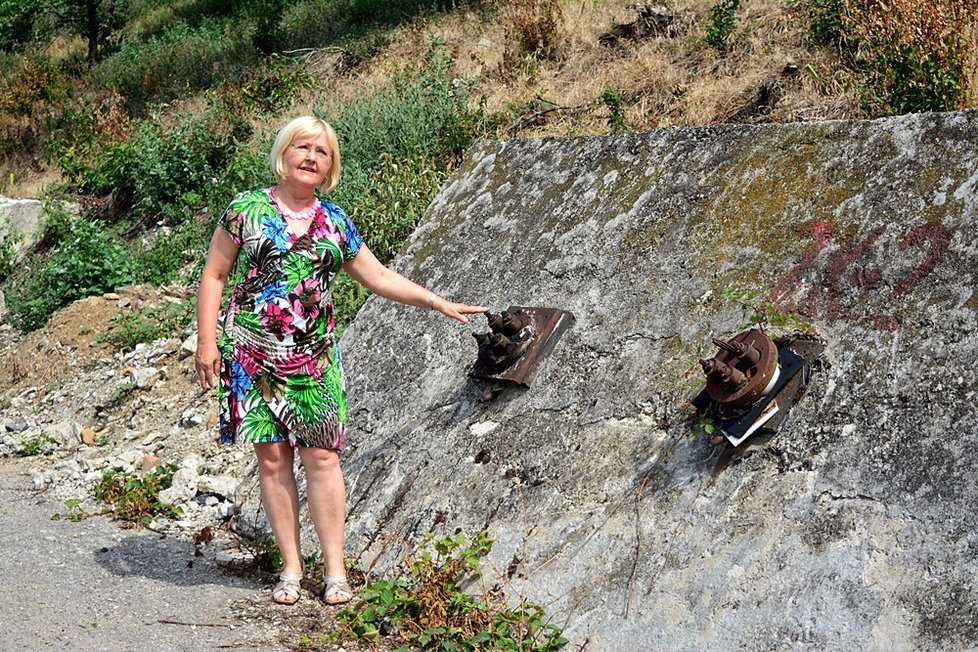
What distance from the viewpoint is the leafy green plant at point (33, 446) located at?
23.2 ft

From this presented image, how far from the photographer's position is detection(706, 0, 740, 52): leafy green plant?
8656 millimetres

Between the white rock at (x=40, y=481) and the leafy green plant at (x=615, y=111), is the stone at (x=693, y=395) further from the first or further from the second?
the leafy green plant at (x=615, y=111)

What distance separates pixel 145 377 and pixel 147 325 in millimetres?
1003

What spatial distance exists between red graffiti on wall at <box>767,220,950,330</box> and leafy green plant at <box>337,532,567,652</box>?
140 cm

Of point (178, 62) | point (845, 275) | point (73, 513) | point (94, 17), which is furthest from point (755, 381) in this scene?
point (94, 17)

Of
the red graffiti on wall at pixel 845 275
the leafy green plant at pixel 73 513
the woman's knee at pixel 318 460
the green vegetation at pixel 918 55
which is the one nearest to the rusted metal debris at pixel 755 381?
the red graffiti on wall at pixel 845 275

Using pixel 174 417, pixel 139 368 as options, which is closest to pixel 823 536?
pixel 174 417

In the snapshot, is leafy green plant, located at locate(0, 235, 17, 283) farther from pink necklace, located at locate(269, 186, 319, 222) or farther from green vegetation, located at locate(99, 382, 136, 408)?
pink necklace, located at locate(269, 186, 319, 222)

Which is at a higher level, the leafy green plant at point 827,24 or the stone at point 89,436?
the leafy green plant at point 827,24

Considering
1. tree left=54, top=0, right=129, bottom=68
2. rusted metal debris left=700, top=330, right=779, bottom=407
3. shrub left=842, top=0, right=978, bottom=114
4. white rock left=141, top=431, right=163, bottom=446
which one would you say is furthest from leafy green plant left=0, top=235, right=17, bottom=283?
rusted metal debris left=700, top=330, right=779, bottom=407

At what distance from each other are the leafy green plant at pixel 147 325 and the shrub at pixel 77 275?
3.14 ft

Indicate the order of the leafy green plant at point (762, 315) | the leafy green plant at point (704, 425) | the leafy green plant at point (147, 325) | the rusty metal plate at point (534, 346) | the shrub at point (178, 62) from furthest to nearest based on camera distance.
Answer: the shrub at point (178, 62)
the leafy green plant at point (147, 325)
the rusty metal plate at point (534, 346)
the leafy green plant at point (762, 315)
the leafy green plant at point (704, 425)

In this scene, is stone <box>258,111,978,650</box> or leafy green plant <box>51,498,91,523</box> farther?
leafy green plant <box>51,498,91,523</box>

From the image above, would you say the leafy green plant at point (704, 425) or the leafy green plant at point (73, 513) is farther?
the leafy green plant at point (73, 513)
